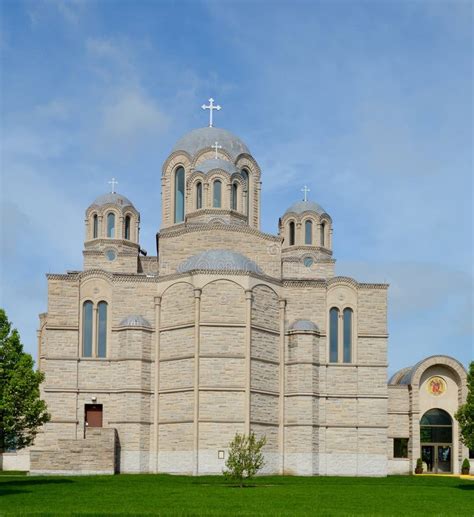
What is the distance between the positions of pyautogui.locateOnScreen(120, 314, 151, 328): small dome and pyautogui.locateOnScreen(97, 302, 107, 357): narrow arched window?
46.5 inches

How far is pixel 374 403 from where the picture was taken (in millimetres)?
54312

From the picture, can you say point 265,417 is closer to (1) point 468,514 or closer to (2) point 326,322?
(2) point 326,322

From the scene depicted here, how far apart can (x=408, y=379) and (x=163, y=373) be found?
625 inches

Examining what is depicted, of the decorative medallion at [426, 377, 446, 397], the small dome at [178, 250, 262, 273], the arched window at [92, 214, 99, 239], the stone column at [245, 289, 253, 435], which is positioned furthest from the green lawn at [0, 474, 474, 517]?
the arched window at [92, 214, 99, 239]

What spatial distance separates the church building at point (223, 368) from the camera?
1981 inches

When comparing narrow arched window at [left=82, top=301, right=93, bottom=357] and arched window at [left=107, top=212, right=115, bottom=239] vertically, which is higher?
arched window at [left=107, top=212, right=115, bottom=239]

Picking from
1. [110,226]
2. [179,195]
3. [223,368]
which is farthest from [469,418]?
[110,226]

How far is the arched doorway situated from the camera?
193 ft

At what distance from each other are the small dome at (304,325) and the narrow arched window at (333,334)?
1283 mm

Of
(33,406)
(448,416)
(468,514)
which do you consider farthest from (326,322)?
(468,514)

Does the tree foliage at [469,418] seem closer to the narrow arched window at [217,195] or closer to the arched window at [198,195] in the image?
the narrow arched window at [217,195]

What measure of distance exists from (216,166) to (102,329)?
37.6 feet

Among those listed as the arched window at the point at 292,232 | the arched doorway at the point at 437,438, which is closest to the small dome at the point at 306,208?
the arched window at the point at 292,232

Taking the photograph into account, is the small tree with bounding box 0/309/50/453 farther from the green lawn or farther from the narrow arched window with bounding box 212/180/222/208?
the narrow arched window with bounding box 212/180/222/208
